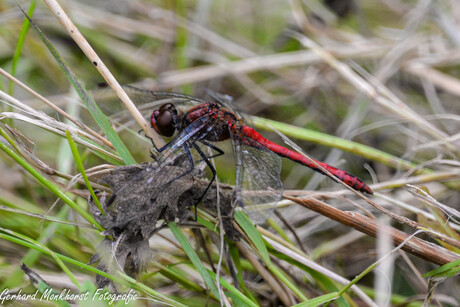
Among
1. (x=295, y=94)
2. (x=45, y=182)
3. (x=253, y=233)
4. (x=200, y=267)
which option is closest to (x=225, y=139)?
(x=253, y=233)

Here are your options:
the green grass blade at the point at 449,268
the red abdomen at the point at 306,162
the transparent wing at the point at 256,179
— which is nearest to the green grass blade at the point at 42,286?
the transparent wing at the point at 256,179

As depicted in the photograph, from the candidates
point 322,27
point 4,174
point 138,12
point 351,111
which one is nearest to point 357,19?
point 322,27

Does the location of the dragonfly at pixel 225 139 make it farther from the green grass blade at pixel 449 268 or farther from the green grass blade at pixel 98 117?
the green grass blade at pixel 449 268

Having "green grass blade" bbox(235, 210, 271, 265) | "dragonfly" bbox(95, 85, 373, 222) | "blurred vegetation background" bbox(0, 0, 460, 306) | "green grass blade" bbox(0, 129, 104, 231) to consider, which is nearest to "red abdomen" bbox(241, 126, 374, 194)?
"dragonfly" bbox(95, 85, 373, 222)

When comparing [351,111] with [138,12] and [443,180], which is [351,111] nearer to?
[443,180]

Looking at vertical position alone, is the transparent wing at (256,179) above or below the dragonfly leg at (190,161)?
below

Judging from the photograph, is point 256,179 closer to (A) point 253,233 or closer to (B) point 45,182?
(A) point 253,233
